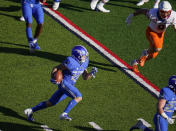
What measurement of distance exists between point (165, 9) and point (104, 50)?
2323 mm

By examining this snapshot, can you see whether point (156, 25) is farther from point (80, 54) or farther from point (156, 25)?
point (80, 54)

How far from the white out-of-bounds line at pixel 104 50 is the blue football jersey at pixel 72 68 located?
2405mm

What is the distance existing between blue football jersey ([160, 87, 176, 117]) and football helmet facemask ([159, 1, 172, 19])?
2.96 m

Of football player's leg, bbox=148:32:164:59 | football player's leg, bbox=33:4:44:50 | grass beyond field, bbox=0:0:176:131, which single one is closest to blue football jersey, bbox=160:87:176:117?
grass beyond field, bbox=0:0:176:131

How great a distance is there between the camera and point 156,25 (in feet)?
36.1

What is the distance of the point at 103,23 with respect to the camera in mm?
13820

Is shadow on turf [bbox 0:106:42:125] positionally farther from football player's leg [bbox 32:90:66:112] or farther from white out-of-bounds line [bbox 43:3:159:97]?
white out-of-bounds line [bbox 43:3:159:97]

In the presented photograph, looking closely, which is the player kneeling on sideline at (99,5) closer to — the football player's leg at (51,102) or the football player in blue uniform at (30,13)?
the football player in blue uniform at (30,13)

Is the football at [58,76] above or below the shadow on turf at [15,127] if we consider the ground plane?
above

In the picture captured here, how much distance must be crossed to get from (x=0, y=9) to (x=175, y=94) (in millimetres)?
7525

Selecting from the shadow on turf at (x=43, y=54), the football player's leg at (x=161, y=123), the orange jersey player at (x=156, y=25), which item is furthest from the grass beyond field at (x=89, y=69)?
the football player's leg at (x=161, y=123)

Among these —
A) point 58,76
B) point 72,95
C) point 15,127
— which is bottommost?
point 15,127

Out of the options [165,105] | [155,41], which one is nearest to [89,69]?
[155,41]

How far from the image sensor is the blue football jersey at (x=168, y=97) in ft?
26.5
